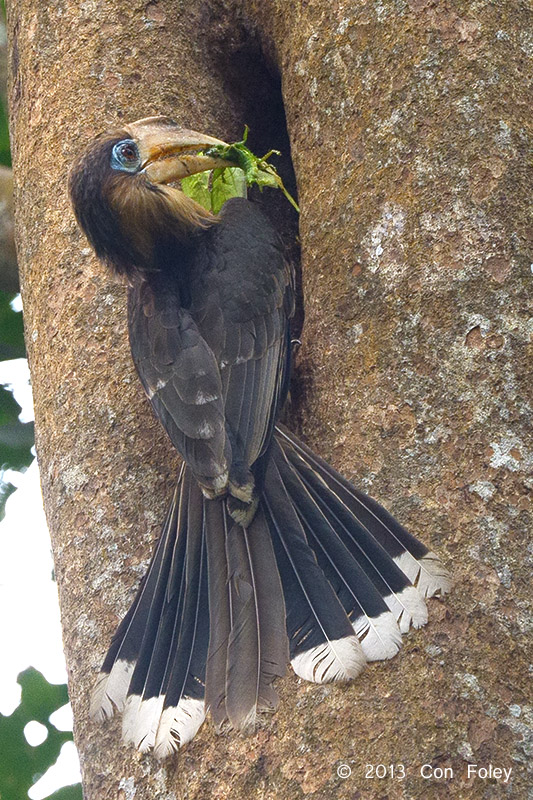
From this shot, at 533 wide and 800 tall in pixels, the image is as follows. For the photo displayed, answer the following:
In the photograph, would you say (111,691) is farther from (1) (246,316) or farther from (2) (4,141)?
(2) (4,141)

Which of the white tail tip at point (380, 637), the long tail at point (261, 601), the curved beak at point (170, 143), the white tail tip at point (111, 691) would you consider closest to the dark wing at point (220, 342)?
the long tail at point (261, 601)

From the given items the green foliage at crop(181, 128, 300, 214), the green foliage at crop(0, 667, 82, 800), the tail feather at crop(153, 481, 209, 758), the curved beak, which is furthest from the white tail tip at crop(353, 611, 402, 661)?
the green foliage at crop(0, 667, 82, 800)

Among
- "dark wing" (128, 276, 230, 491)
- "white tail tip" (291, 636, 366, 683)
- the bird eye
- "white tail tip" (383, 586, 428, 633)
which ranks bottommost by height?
"white tail tip" (291, 636, 366, 683)

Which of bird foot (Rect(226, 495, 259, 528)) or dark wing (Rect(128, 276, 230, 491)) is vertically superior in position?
dark wing (Rect(128, 276, 230, 491))

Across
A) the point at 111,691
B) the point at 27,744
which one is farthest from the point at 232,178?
the point at 27,744

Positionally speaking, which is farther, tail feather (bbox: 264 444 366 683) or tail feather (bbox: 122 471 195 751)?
tail feather (bbox: 122 471 195 751)

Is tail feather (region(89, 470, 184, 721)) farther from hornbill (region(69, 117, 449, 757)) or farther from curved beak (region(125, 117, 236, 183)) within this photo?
curved beak (region(125, 117, 236, 183))

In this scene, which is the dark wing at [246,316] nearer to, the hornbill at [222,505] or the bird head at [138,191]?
the hornbill at [222,505]

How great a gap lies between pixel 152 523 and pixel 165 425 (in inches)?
11.7

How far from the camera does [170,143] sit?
129 inches

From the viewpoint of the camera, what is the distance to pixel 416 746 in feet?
6.36

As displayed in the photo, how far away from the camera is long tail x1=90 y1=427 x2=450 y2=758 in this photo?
2.15 metres

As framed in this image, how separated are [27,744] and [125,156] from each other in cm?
235

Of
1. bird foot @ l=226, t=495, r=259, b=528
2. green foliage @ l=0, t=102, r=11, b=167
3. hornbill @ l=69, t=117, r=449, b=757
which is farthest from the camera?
green foliage @ l=0, t=102, r=11, b=167
